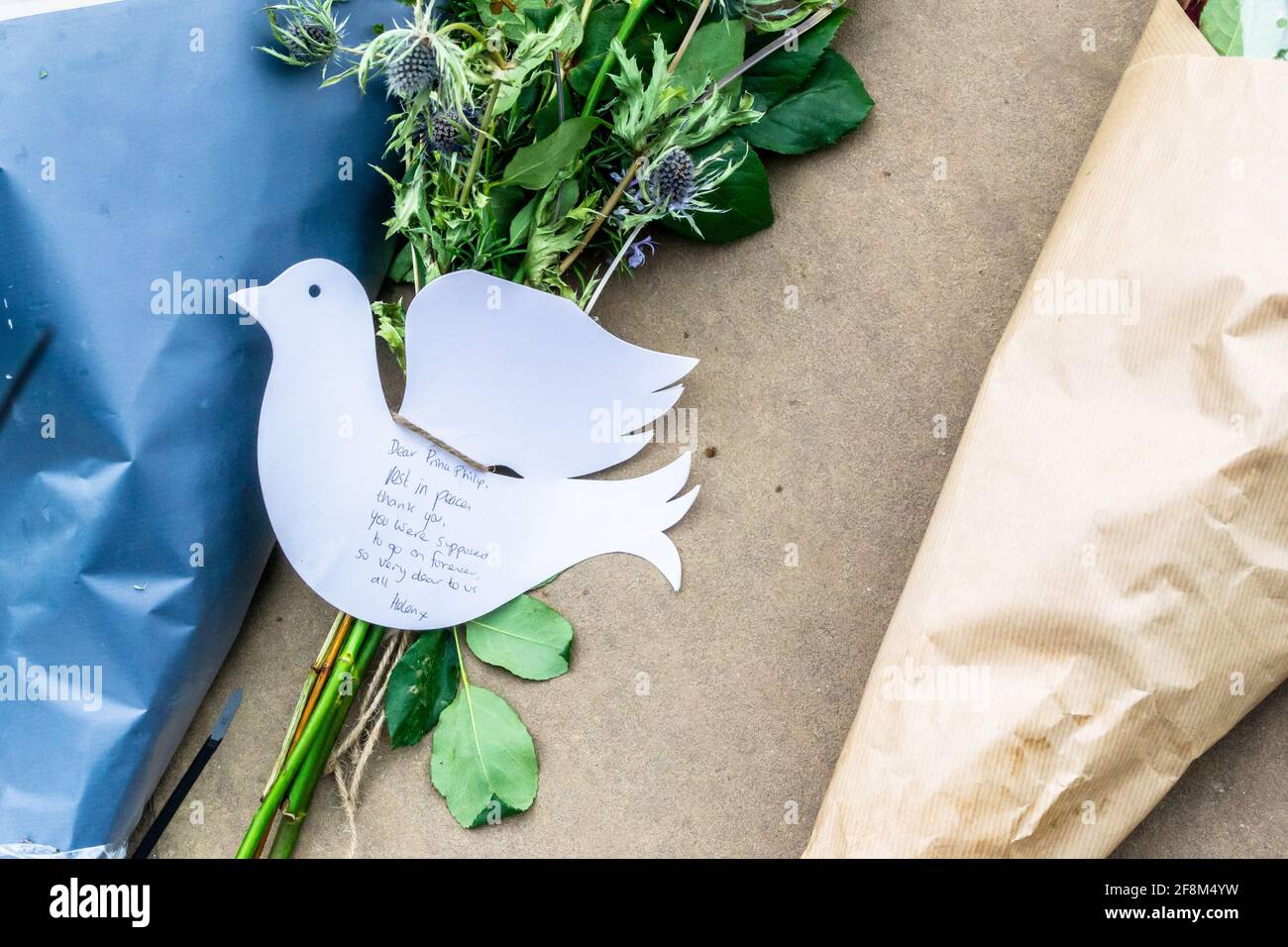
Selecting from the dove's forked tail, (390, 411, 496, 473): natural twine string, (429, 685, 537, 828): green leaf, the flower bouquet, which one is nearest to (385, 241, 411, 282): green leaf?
the flower bouquet

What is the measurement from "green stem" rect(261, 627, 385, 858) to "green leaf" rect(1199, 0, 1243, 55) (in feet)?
2.19

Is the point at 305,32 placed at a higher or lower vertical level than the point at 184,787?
higher

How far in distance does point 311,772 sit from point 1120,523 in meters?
0.57

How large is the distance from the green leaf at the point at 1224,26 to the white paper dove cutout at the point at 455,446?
379 millimetres

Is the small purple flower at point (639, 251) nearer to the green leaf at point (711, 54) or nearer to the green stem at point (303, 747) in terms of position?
the green leaf at point (711, 54)

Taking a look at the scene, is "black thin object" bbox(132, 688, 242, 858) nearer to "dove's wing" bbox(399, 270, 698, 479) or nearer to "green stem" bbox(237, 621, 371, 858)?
"green stem" bbox(237, 621, 371, 858)

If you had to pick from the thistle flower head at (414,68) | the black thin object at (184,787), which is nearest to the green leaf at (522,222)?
the thistle flower head at (414,68)

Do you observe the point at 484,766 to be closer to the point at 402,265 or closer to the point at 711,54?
the point at 402,265

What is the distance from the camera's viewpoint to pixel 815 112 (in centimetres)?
68

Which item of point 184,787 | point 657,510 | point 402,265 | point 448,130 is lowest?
point 184,787

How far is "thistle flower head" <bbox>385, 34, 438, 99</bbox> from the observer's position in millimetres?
559

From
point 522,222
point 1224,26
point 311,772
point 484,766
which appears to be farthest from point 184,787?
point 1224,26

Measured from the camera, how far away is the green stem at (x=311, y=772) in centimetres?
67
